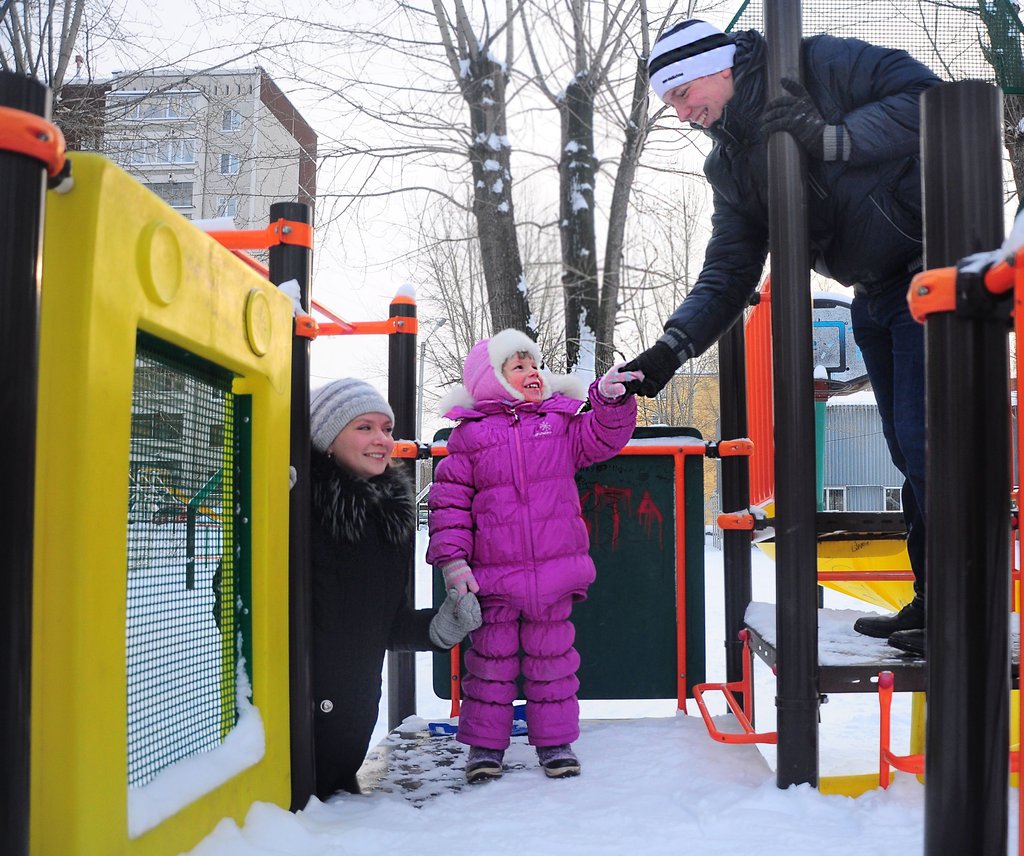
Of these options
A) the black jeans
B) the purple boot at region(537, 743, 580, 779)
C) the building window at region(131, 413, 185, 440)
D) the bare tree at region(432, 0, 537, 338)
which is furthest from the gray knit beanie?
the bare tree at region(432, 0, 537, 338)

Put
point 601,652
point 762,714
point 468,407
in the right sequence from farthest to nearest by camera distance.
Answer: point 762,714
point 601,652
point 468,407

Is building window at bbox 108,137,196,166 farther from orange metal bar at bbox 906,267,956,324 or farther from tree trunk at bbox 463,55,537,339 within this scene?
orange metal bar at bbox 906,267,956,324

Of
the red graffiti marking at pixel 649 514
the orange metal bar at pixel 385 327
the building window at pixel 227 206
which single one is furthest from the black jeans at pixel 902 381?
the building window at pixel 227 206

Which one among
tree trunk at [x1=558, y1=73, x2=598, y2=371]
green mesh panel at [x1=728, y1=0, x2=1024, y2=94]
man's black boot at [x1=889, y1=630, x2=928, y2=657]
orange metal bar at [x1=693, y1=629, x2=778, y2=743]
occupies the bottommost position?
orange metal bar at [x1=693, y1=629, x2=778, y2=743]

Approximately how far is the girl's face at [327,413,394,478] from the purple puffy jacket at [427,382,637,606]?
28 centimetres

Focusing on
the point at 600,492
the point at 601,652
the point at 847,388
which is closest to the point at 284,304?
the point at 600,492

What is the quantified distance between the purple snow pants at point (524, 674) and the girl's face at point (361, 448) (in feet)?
1.79

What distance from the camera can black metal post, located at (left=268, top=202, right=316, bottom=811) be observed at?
2410 mm

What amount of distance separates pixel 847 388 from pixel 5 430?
19.6ft

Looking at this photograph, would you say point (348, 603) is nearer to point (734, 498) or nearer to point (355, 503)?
point (355, 503)

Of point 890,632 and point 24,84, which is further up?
point 24,84

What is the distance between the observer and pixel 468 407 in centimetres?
331

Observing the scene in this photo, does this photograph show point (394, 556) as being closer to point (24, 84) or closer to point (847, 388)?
point (24, 84)

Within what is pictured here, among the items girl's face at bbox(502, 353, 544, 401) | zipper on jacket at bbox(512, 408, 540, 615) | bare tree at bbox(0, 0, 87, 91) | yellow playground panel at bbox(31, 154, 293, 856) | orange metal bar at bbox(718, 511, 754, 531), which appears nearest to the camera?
yellow playground panel at bbox(31, 154, 293, 856)
